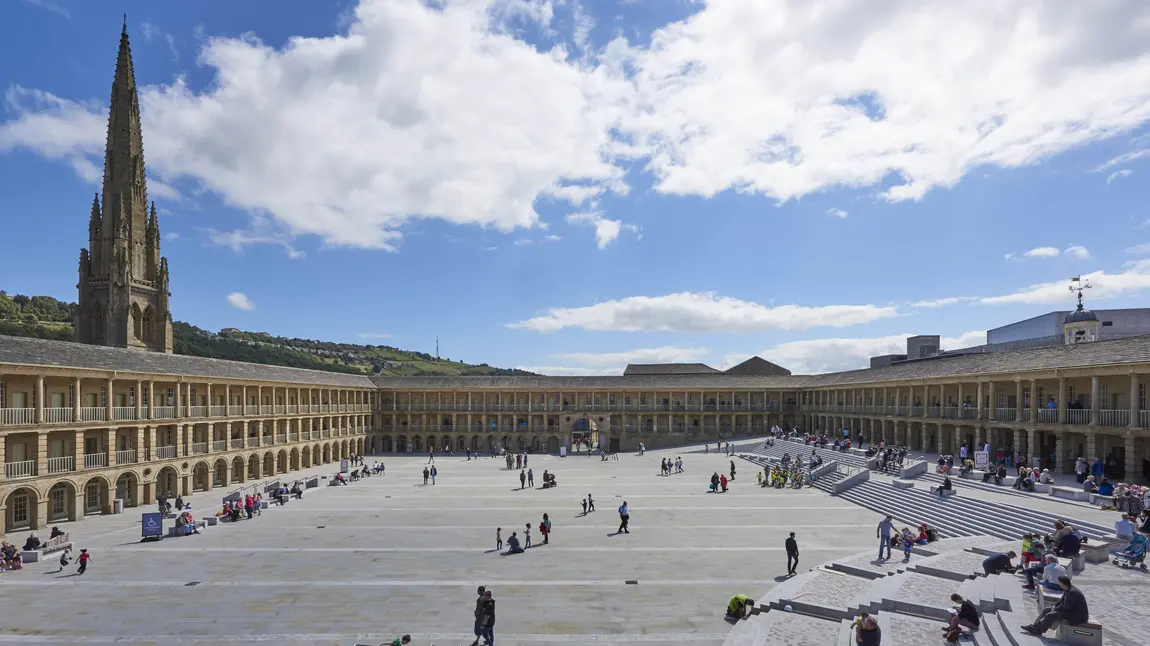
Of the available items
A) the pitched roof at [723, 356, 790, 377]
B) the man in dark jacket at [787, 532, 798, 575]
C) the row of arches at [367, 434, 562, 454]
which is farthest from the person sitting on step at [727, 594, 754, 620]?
the pitched roof at [723, 356, 790, 377]

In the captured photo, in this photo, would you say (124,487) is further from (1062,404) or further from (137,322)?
(1062,404)

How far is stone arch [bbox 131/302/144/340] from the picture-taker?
2329 inches

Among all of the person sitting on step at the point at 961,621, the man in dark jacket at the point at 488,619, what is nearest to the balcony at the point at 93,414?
the man in dark jacket at the point at 488,619

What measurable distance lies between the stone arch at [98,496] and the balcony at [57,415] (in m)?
3.42

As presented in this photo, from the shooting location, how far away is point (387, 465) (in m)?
56.5

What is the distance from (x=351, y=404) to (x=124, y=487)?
99.6 ft

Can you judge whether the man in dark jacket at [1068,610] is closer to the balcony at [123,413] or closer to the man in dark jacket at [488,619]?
the man in dark jacket at [488,619]

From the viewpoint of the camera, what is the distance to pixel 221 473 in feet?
145

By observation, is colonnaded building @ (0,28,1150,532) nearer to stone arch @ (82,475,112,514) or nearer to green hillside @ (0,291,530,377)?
stone arch @ (82,475,112,514)

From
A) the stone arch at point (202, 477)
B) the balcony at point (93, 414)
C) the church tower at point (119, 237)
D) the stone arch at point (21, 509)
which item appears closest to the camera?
the stone arch at point (21, 509)

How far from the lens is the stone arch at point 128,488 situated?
3453 cm

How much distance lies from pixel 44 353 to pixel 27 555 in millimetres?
10946

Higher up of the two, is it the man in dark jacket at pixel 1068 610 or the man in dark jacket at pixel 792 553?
the man in dark jacket at pixel 1068 610

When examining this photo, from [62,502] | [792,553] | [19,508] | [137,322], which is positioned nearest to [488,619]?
[792,553]
